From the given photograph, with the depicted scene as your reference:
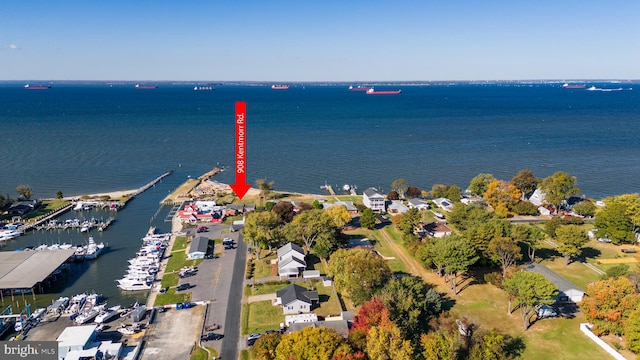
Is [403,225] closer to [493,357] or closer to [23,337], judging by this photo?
[493,357]

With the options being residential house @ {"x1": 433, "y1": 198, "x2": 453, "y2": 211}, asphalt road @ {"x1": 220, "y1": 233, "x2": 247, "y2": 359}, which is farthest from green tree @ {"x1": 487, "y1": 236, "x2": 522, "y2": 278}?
asphalt road @ {"x1": 220, "y1": 233, "x2": 247, "y2": 359}

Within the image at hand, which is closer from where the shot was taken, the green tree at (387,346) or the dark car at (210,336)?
the green tree at (387,346)

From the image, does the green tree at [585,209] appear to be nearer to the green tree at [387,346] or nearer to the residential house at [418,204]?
the residential house at [418,204]

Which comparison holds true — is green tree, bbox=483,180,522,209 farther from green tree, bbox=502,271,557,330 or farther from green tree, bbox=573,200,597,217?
green tree, bbox=502,271,557,330

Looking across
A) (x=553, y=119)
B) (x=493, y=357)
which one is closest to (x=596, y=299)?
(x=493, y=357)

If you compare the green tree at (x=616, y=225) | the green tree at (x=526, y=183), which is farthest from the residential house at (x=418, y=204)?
the green tree at (x=616, y=225)
